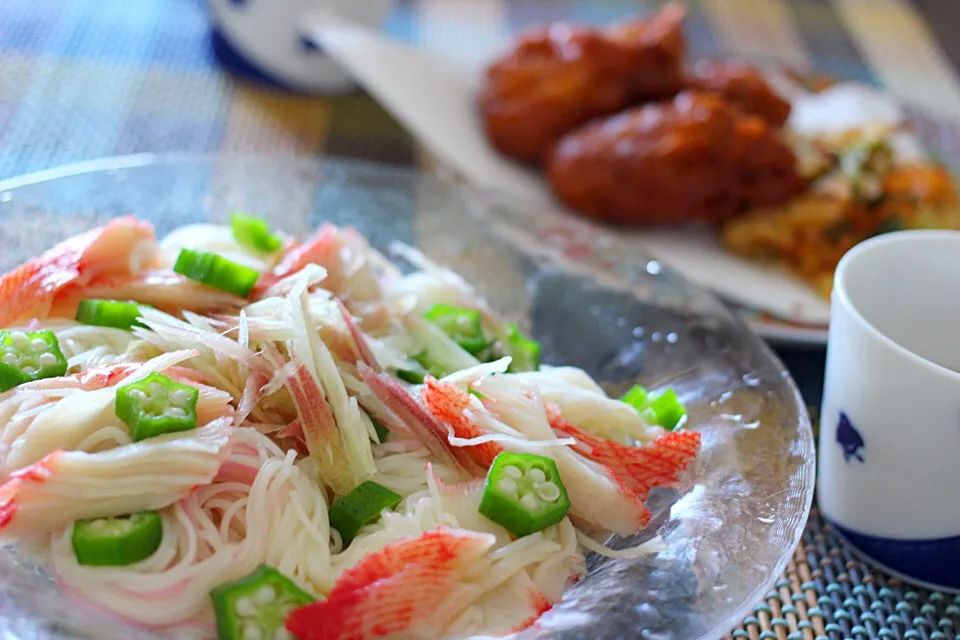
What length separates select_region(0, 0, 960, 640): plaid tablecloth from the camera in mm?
1522

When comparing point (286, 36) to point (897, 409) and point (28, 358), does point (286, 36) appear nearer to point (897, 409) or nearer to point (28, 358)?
point (28, 358)

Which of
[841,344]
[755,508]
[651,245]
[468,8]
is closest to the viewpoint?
[755,508]

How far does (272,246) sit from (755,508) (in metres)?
0.94

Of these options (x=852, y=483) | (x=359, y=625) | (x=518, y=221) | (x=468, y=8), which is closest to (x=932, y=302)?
(x=852, y=483)

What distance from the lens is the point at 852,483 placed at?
1551 millimetres

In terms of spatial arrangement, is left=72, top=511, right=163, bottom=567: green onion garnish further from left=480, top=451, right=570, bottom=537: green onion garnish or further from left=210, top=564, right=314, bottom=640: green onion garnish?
left=480, top=451, right=570, bottom=537: green onion garnish

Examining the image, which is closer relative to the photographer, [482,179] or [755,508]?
[755,508]

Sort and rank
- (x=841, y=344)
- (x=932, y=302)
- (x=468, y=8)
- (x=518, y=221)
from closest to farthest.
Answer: (x=841, y=344), (x=932, y=302), (x=518, y=221), (x=468, y=8)

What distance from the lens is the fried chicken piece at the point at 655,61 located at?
271 centimetres

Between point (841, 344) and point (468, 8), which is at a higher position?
point (841, 344)

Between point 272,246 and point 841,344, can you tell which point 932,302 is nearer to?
point 841,344

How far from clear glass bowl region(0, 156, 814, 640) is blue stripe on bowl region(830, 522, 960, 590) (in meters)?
0.24

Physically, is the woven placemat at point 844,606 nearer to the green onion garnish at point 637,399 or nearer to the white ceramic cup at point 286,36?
the green onion garnish at point 637,399

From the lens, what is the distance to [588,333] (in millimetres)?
1849
